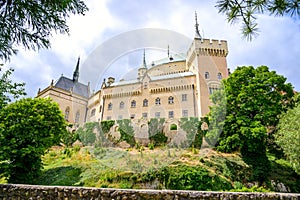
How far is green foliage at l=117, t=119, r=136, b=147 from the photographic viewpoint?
22.4 metres

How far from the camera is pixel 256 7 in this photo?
3.15 m

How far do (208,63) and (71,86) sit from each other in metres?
26.7

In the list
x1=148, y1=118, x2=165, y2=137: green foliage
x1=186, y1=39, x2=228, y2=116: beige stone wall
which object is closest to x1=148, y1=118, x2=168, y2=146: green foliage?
x1=148, y1=118, x2=165, y2=137: green foliage

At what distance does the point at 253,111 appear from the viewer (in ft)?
52.2

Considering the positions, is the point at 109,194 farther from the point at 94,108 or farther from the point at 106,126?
the point at 94,108

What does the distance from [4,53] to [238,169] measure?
1517 centimetres

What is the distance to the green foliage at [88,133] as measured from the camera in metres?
23.0

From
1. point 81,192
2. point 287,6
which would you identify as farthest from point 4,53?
point 287,6

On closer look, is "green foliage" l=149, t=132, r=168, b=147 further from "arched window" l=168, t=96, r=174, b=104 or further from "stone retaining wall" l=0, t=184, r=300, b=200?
"stone retaining wall" l=0, t=184, r=300, b=200

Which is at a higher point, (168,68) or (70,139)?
(168,68)

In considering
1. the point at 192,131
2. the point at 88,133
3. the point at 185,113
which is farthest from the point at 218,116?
the point at 88,133

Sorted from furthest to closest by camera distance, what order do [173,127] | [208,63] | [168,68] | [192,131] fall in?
[168,68] < [208,63] < [173,127] < [192,131]

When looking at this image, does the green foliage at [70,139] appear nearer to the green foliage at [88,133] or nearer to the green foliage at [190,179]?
the green foliage at [88,133]

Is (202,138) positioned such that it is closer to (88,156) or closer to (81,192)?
(88,156)
